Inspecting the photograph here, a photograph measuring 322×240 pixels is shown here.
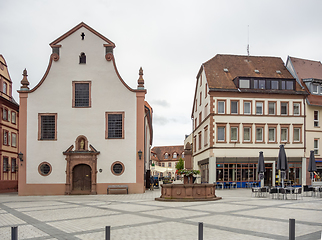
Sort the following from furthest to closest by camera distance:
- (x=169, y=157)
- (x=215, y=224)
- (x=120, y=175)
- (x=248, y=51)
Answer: (x=169, y=157)
(x=248, y=51)
(x=120, y=175)
(x=215, y=224)

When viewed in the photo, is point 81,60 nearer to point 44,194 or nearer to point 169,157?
point 44,194

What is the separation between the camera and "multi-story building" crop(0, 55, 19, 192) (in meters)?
36.8

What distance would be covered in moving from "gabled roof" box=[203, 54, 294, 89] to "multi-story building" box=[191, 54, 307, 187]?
11cm

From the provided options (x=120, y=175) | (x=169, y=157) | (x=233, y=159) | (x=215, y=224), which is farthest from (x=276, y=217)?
(x=169, y=157)

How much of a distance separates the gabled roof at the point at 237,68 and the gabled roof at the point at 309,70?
1.10m

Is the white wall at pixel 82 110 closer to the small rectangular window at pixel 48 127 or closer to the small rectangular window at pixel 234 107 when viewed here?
the small rectangular window at pixel 48 127

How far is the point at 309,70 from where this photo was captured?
43.0 metres

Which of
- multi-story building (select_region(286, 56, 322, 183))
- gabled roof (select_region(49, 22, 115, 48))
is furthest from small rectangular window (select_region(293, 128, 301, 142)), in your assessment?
gabled roof (select_region(49, 22, 115, 48))

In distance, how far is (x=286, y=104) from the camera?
130ft

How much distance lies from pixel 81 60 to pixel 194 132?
24.2 metres

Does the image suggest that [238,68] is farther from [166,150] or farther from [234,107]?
[166,150]

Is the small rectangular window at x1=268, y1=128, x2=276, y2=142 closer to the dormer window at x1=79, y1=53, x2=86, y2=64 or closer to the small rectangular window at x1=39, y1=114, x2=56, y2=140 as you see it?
the dormer window at x1=79, y1=53, x2=86, y2=64

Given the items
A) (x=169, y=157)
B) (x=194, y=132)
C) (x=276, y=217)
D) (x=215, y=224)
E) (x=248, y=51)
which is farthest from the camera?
(x=169, y=157)

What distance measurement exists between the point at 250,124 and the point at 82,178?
58.7 ft
